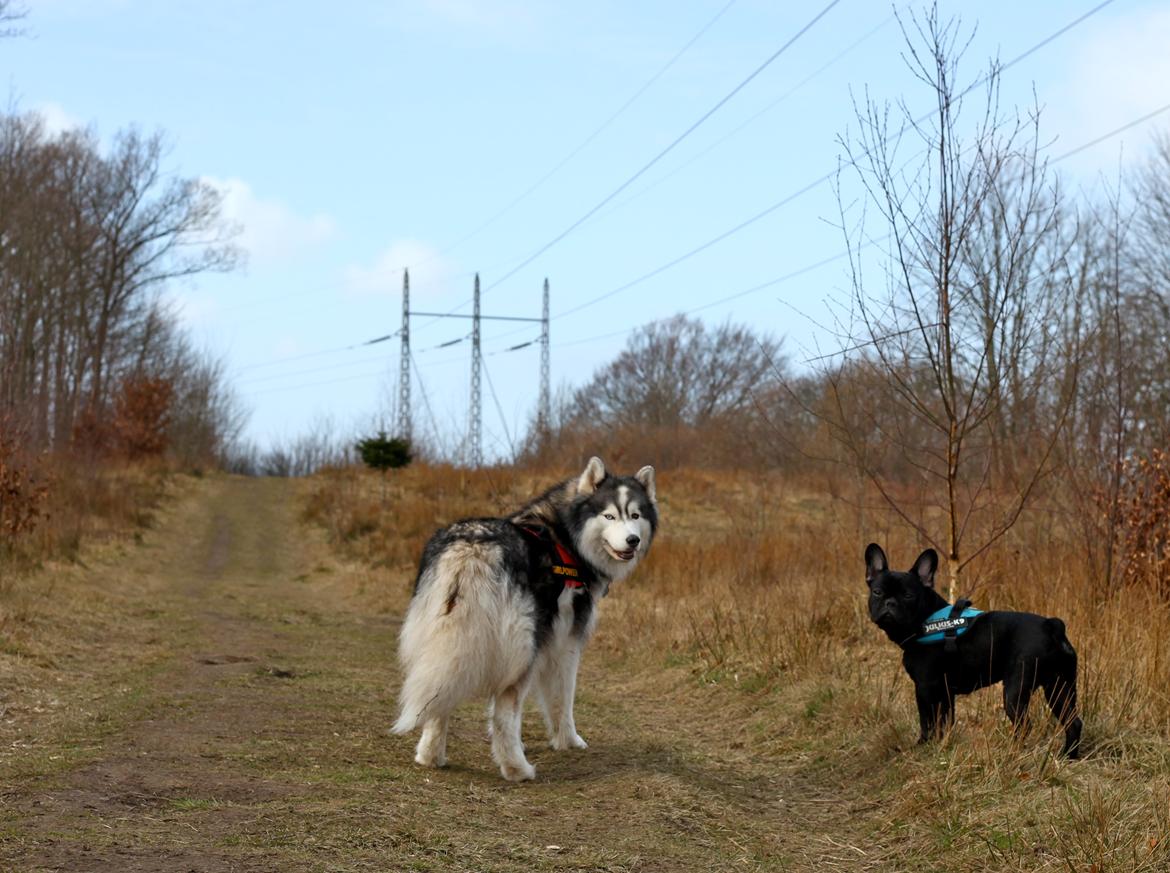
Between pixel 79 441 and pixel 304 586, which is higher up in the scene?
pixel 79 441

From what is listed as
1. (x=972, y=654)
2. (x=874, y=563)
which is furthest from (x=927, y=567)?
(x=972, y=654)

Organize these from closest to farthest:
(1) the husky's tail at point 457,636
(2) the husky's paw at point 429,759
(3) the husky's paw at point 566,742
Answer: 1. (1) the husky's tail at point 457,636
2. (2) the husky's paw at point 429,759
3. (3) the husky's paw at point 566,742

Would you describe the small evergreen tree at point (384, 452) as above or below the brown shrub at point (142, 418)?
below

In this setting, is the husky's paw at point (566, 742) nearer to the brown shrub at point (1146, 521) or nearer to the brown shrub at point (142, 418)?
the brown shrub at point (1146, 521)

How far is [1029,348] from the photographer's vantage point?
8414 mm

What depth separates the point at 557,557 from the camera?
23.3 ft

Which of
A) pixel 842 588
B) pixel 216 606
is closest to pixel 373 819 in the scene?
pixel 842 588

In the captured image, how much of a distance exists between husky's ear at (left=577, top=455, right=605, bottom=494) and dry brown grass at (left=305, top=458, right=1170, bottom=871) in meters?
2.04

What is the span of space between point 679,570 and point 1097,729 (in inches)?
351

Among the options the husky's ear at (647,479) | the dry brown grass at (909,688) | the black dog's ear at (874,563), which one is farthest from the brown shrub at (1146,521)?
the husky's ear at (647,479)

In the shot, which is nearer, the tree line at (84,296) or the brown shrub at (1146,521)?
the brown shrub at (1146,521)

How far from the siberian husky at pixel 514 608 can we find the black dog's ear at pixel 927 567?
1772 millimetres

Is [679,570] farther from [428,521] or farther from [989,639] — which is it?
[428,521]

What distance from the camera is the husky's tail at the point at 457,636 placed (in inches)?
244
